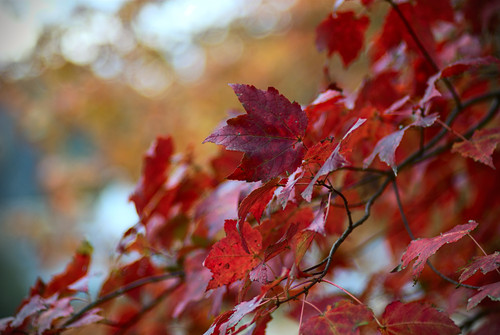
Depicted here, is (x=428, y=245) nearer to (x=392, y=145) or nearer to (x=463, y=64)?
(x=392, y=145)

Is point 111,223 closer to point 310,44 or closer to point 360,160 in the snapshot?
point 310,44

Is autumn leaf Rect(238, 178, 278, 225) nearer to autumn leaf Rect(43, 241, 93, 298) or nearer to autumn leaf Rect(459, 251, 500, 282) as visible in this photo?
autumn leaf Rect(459, 251, 500, 282)

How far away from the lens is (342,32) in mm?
832

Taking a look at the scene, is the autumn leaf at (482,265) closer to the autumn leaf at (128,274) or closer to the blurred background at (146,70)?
the autumn leaf at (128,274)

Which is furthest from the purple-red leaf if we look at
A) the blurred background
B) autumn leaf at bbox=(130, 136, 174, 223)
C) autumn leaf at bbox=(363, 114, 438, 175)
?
the blurred background

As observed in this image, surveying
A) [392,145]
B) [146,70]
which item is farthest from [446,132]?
[146,70]

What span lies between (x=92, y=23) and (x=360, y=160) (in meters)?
1.90

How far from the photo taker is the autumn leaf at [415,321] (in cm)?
43

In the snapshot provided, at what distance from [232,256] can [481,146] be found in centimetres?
40

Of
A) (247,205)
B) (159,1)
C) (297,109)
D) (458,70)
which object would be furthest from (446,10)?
(159,1)

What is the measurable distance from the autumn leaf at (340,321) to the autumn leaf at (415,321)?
1.5 inches

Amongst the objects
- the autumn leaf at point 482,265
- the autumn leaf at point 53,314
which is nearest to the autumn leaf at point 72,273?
the autumn leaf at point 53,314

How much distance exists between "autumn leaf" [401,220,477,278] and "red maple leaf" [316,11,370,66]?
459 mm

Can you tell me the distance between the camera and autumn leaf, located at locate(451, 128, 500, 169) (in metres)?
0.57
